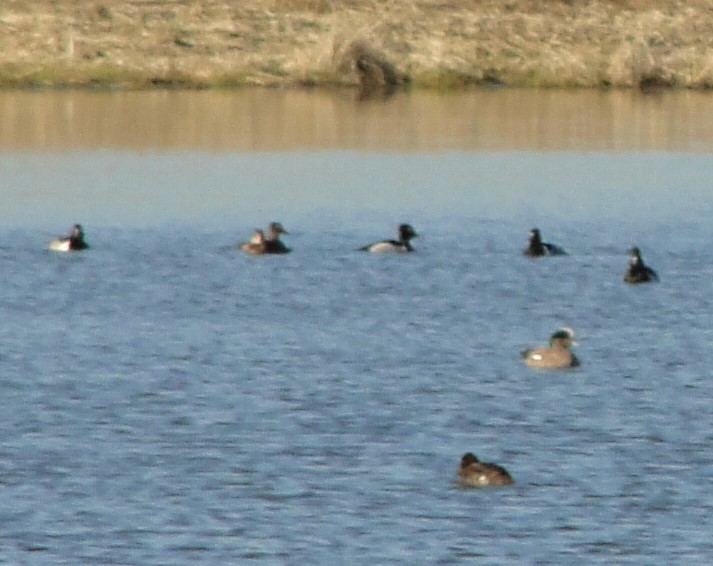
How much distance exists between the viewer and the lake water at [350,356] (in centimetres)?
1562

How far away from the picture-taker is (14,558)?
14.7 meters

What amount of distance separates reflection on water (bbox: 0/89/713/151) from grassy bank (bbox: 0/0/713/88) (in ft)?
2.46

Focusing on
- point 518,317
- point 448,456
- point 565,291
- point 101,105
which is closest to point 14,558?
point 448,456

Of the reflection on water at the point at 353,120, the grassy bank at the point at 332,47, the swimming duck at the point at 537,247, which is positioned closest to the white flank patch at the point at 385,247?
the swimming duck at the point at 537,247

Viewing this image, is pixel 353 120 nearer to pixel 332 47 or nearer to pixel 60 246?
pixel 332 47

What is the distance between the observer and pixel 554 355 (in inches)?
846

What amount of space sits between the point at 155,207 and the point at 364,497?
809 inches

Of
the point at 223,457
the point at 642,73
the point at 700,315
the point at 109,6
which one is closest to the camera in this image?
the point at 223,457

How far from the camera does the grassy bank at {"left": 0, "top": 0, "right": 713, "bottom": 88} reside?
56594 millimetres

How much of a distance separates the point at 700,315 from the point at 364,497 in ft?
31.4

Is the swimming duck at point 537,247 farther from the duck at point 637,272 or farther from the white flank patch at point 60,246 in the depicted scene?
the white flank patch at point 60,246

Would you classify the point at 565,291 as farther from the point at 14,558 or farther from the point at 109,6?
the point at 109,6

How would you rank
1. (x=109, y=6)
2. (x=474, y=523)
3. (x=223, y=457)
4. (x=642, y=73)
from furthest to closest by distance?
(x=109, y=6)
(x=642, y=73)
(x=223, y=457)
(x=474, y=523)

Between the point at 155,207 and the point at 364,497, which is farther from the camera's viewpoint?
the point at 155,207
